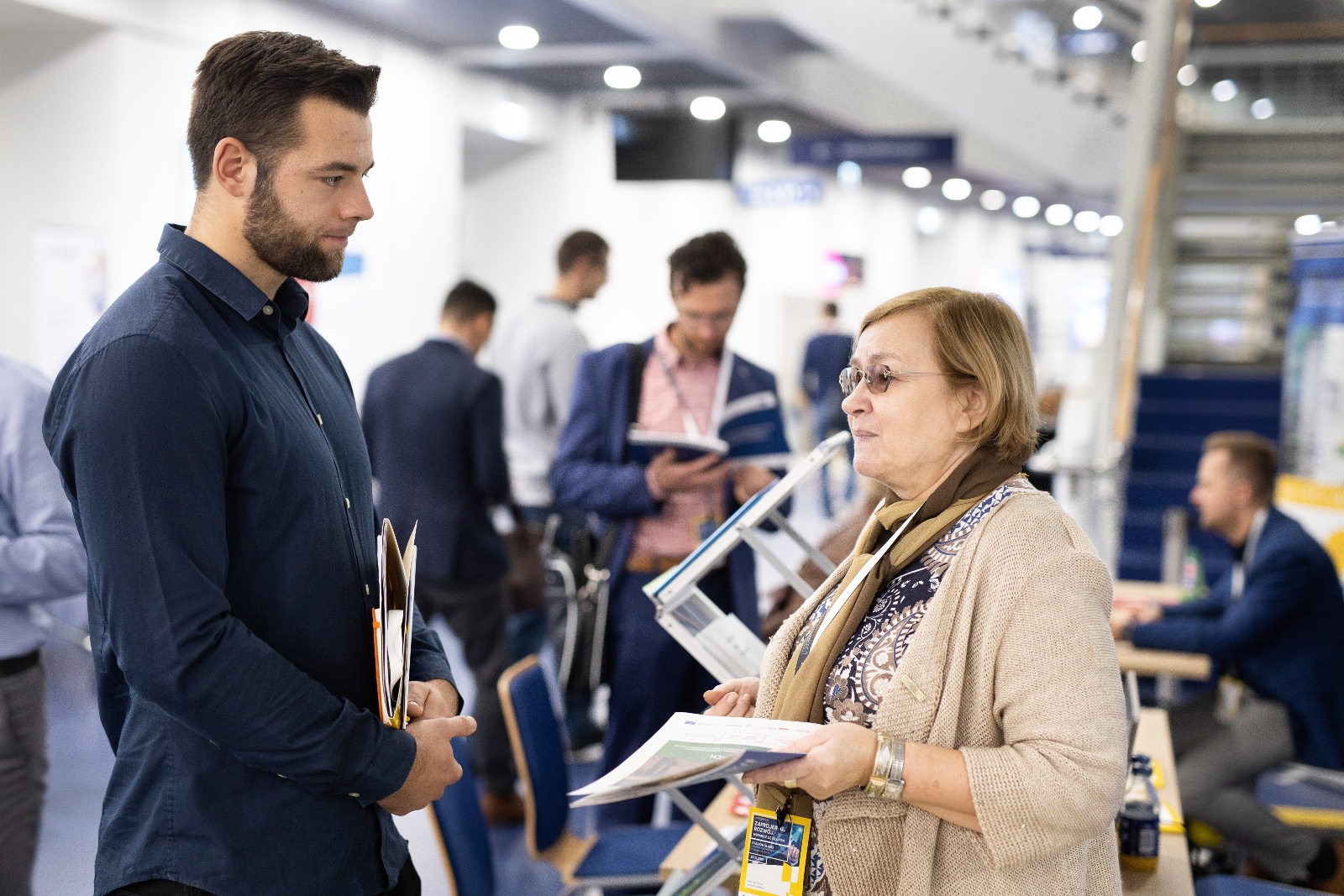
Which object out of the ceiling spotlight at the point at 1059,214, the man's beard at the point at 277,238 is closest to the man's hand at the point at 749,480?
the man's beard at the point at 277,238

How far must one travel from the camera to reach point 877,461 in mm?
1645

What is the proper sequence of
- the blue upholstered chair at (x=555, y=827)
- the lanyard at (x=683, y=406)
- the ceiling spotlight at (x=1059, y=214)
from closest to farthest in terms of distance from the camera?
the blue upholstered chair at (x=555, y=827), the lanyard at (x=683, y=406), the ceiling spotlight at (x=1059, y=214)

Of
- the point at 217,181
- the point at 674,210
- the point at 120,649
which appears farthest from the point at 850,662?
the point at 674,210

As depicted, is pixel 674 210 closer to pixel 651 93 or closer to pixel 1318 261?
pixel 651 93

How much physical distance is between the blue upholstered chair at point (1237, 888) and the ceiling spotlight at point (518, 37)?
6.69 m

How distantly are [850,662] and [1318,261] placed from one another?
5811mm

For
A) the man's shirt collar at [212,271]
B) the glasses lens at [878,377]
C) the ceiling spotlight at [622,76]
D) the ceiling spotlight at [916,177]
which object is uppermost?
the ceiling spotlight at [916,177]

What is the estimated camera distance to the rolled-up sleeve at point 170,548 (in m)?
1.31

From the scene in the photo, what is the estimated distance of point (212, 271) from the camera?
1.48m

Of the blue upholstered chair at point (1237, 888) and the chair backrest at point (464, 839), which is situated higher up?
the chair backrest at point (464, 839)

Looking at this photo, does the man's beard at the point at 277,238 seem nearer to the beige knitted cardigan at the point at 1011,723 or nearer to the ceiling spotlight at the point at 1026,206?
the beige knitted cardigan at the point at 1011,723

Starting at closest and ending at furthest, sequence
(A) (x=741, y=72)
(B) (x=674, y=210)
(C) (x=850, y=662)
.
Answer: (C) (x=850, y=662)
(A) (x=741, y=72)
(B) (x=674, y=210)

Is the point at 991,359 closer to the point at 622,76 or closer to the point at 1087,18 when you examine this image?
the point at 622,76

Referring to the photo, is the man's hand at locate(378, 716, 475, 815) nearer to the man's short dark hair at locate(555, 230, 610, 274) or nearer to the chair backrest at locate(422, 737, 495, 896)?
the chair backrest at locate(422, 737, 495, 896)
